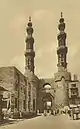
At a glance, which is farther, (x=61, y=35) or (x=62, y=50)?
(x=61, y=35)

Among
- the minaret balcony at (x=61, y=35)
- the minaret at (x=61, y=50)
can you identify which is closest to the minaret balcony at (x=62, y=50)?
the minaret at (x=61, y=50)

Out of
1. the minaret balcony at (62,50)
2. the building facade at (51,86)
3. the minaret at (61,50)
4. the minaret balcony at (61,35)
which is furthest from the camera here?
the minaret balcony at (61,35)

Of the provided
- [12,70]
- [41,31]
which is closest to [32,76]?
[12,70]

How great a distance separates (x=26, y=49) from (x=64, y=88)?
5837 mm

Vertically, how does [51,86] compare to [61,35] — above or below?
below

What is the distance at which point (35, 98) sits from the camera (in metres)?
24.8

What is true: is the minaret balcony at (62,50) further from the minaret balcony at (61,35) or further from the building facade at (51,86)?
the minaret balcony at (61,35)

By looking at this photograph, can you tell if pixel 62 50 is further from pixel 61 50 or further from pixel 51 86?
pixel 51 86

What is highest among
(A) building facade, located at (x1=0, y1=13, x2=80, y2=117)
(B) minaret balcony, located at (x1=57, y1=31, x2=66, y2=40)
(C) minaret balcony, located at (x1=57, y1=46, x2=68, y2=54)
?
(B) minaret balcony, located at (x1=57, y1=31, x2=66, y2=40)

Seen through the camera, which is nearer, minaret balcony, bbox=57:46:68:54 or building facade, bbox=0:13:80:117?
building facade, bbox=0:13:80:117

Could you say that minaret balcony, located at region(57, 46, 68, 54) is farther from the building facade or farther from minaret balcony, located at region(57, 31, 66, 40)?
minaret balcony, located at region(57, 31, 66, 40)

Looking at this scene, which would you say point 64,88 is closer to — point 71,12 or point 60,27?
point 60,27

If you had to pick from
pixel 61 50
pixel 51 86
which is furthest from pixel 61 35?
pixel 51 86

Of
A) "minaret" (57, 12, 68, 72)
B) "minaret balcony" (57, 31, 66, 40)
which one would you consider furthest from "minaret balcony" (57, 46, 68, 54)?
"minaret balcony" (57, 31, 66, 40)
